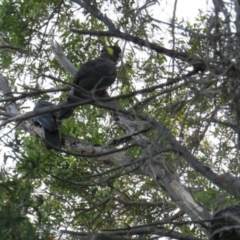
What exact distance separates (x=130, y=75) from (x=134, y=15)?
47 cm

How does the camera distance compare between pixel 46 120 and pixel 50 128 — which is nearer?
pixel 50 128

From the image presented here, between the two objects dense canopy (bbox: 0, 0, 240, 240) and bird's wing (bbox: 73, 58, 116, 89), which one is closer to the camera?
dense canopy (bbox: 0, 0, 240, 240)

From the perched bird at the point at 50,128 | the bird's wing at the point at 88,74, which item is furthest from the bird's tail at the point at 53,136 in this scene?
the bird's wing at the point at 88,74

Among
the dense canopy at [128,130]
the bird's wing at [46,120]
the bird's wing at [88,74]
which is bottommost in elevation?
the dense canopy at [128,130]

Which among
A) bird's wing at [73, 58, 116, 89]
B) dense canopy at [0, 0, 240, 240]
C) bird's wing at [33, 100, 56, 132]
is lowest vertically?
dense canopy at [0, 0, 240, 240]

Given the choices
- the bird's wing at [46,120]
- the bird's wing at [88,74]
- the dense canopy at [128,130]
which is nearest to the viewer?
the dense canopy at [128,130]

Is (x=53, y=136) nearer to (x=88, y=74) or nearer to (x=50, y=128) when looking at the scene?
(x=50, y=128)

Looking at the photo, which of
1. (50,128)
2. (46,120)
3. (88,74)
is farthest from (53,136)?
(88,74)

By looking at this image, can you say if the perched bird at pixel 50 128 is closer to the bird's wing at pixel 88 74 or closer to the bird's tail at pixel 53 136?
the bird's tail at pixel 53 136

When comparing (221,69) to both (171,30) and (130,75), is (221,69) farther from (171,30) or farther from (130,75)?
(130,75)

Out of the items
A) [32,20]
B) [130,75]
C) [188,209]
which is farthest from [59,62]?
[130,75]

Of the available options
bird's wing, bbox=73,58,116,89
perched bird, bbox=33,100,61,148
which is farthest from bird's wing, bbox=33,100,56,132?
bird's wing, bbox=73,58,116,89

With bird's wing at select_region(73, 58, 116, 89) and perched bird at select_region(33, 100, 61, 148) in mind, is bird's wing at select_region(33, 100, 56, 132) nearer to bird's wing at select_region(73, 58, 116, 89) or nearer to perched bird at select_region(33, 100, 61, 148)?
perched bird at select_region(33, 100, 61, 148)

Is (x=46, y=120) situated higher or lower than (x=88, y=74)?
lower
